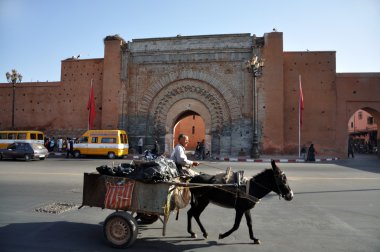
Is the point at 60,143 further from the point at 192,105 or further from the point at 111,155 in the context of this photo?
the point at 192,105

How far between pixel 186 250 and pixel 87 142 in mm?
17675

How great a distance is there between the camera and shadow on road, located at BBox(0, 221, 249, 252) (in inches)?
162

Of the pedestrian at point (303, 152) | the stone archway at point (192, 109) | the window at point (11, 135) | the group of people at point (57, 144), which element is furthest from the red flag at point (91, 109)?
the pedestrian at point (303, 152)

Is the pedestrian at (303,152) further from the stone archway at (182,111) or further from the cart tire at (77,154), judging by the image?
the cart tire at (77,154)

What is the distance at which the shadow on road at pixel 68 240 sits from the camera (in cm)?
412

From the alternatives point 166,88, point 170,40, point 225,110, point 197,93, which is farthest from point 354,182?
point 170,40

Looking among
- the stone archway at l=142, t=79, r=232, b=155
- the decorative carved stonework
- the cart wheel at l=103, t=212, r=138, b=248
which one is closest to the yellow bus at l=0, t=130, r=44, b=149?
the stone archway at l=142, t=79, r=232, b=155

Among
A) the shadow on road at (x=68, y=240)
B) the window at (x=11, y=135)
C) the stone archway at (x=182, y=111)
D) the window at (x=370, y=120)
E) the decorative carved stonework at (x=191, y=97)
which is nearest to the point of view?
the shadow on road at (x=68, y=240)

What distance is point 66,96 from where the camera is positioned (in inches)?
973

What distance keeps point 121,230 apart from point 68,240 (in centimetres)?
86

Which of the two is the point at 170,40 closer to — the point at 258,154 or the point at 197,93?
the point at 197,93

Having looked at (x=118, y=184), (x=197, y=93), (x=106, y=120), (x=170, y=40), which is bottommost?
(x=118, y=184)

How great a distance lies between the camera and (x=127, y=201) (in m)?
4.31

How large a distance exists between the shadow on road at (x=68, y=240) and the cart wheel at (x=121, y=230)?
0.11 metres
